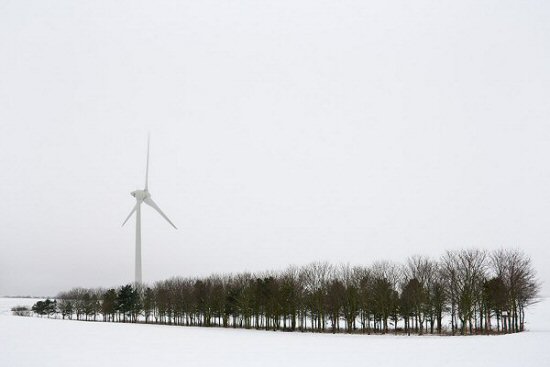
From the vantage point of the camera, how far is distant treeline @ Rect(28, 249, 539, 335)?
67.6 metres

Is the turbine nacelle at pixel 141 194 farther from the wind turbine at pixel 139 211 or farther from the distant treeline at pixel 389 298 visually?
the distant treeline at pixel 389 298

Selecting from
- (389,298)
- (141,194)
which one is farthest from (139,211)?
(389,298)

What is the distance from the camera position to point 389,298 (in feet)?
252

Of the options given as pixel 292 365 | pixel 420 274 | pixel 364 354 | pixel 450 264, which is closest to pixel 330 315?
pixel 420 274

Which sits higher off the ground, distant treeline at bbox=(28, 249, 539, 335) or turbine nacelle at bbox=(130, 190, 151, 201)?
turbine nacelle at bbox=(130, 190, 151, 201)

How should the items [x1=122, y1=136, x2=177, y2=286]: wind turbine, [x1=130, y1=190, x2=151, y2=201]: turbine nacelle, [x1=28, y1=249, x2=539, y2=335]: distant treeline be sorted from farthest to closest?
[x1=130, y1=190, x2=151, y2=201]: turbine nacelle < [x1=122, y1=136, x2=177, y2=286]: wind turbine < [x1=28, y1=249, x2=539, y2=335]: distant treeline

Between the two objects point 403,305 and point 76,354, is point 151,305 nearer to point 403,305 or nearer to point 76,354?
point 403,305

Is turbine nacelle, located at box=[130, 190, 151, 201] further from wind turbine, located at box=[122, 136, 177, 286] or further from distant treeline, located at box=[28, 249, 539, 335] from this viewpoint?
distant treeline, located at box=[28, 249, 539, 335]

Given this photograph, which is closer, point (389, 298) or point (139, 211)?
point (389, 298)

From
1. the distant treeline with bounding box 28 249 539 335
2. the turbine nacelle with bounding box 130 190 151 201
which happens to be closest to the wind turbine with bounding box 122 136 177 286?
the turbine nacelle with bounding box 130 190 151 201

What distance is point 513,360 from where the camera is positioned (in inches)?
1121

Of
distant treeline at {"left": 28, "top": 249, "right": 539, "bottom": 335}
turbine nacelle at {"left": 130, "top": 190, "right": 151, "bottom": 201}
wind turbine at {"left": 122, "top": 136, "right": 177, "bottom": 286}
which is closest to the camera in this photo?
distant treeline at {"left": 28, "top": 249, "right": 539, "bottom": 335}

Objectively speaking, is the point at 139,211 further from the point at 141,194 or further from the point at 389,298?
the point at 389,298

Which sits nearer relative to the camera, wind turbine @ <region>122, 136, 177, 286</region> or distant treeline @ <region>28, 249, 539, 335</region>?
distant treeline @ <region>28, 249, 539, 335</region>
